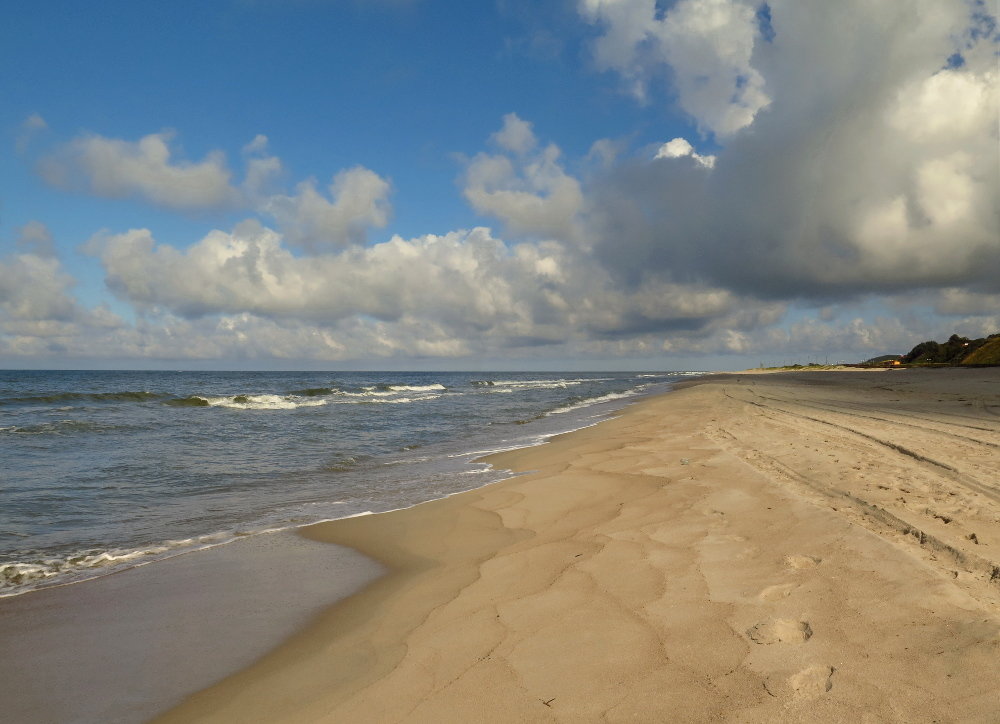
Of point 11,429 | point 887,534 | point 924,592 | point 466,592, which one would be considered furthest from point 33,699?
point 11,429

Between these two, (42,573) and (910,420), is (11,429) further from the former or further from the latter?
(910,420)

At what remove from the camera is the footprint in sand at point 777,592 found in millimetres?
3793

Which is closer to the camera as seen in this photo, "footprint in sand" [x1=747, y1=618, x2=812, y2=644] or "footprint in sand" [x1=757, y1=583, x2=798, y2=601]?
"footprint in sand" [x1=747, y1=618, x2=812, y2=644]

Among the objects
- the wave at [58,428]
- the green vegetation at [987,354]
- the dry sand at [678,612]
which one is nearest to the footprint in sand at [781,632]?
the dry sand at [678,612]

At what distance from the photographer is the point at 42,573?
604 centimetres

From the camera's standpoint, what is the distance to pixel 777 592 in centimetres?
387

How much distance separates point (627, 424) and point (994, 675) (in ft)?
52.0

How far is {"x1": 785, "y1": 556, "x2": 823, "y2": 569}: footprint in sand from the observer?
4293mm

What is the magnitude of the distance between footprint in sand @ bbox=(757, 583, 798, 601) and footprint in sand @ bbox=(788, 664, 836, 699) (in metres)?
0.92

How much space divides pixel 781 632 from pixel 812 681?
0.54 metres

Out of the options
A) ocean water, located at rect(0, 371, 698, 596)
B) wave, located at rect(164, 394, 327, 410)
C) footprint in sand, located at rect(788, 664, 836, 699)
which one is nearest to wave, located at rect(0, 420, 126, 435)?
ocean water, located at rect(0, 371, 698, 596)

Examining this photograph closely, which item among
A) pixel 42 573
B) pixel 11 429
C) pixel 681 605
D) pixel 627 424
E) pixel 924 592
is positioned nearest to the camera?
pixel 924 592

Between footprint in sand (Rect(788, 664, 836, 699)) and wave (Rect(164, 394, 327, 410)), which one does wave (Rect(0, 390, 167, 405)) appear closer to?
wave (Rect(164, 394, 327, 410))

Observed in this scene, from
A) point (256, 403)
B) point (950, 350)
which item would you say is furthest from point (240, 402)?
point (950, 350)
